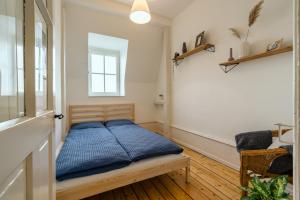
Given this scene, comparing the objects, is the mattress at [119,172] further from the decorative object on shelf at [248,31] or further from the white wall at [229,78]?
the decorative object on shelf at [248,31]

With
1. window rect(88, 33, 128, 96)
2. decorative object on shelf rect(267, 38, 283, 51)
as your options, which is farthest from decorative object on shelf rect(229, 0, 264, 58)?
window rect(88, 33, 128, 96)

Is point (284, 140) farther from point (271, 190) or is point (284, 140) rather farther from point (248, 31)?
point (248, 31)

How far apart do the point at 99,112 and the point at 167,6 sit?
8.71 ft

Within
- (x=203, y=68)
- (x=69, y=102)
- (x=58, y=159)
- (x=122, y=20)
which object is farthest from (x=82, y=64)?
(x=203, y=68)

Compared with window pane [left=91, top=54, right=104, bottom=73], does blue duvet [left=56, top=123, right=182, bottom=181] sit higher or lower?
lower

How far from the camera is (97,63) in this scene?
3.72 m

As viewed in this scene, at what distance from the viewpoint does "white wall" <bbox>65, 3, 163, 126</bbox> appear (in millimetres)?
3021

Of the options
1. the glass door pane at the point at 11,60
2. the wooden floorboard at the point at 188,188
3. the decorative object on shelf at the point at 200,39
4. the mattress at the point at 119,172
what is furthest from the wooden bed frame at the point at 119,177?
the decorative object on shelf at the point at 200,39

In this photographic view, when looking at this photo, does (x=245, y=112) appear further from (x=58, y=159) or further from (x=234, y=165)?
(x=58, y=159)

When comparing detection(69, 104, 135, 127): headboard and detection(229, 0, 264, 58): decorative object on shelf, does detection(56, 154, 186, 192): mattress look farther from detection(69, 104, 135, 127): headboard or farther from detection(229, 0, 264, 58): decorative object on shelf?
detection(69, 104, 135, 127): headboard

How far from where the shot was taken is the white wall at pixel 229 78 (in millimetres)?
1739

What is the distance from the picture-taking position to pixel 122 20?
3.24 metres

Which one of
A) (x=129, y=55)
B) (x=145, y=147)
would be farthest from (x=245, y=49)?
(x=129, y=55)

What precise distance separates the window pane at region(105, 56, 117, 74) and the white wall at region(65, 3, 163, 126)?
1.24 feet
